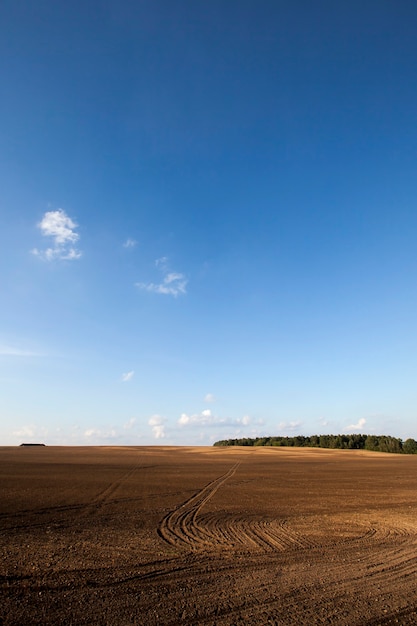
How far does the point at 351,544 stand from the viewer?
1238 centimetres

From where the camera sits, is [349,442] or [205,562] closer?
[205,562]

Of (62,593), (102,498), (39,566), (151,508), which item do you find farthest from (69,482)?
(62,593)

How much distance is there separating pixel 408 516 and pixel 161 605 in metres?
14.0

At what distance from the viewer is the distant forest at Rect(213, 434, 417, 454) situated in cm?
10756

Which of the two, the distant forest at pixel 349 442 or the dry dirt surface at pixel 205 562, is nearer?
the dry dirt surface at pixel 205 562

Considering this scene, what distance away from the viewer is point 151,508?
1880cm

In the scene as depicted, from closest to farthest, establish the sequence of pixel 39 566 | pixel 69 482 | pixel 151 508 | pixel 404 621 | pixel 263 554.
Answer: pixel 404 621, pixel 39 566, pixel 263 554, pixel 151 508, pixel 69 482

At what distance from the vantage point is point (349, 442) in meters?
124

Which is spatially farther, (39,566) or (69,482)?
(69,482)

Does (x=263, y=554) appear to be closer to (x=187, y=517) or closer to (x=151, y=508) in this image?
(x=187, y=517)

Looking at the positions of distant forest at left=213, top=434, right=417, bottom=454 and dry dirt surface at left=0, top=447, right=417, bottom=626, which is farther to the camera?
distant forest at left=213, top=434, right=417, bottom=454

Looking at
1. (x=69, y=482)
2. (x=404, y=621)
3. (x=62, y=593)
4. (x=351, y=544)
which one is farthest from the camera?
(x=69, y=482)

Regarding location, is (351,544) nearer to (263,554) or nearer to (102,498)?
(263,554)

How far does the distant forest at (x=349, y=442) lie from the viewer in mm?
107562
